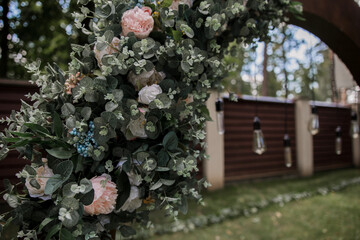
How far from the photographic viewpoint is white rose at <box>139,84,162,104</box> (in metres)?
0.75

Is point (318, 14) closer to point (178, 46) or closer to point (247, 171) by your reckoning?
point (178, 46)

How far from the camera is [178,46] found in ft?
2.60

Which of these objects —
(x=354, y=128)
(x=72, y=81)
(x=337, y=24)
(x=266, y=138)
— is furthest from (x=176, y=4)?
(x=266, y=138)

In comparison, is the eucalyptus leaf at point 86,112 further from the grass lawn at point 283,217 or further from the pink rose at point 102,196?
the grass lawn at point 283,217

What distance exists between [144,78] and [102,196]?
0.33 meters

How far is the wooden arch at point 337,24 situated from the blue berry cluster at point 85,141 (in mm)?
1097

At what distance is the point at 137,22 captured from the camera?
0.76 meters

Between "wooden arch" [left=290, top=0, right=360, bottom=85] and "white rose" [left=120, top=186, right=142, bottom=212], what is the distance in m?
1.08

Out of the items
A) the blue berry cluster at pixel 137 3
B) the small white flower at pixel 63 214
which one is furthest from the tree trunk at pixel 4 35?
the small white flower at pixel 63 214

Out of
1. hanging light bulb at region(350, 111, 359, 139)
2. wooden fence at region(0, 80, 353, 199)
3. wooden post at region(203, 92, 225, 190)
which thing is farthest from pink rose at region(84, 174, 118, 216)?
wooden fence at region(0, 80, 353, 199)

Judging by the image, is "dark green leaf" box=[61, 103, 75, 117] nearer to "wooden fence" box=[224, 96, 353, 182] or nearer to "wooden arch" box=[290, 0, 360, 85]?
"wooden arch" box=[290, 0, 360, 85]

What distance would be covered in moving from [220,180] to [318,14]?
427 centimetres

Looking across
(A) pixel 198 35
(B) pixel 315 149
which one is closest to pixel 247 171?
(B) pixel 315 149

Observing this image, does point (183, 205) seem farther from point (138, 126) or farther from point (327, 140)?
point (327, 140)
